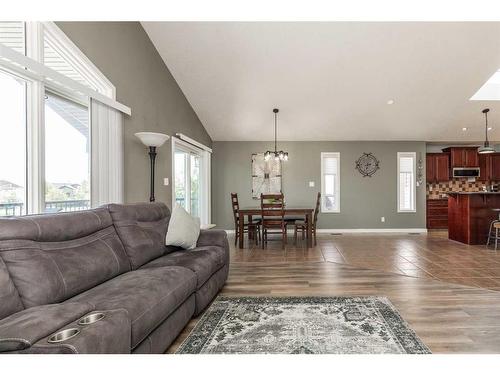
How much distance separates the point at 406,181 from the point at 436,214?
1370mm

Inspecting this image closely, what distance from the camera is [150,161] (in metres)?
4.20

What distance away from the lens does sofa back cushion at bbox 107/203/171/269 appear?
2.48 m

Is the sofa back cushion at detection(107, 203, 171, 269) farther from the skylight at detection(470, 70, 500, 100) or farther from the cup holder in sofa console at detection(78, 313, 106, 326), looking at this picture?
the skylight at detection(470, 70, 500, 100)

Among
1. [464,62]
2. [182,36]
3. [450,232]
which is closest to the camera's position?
[182,36]

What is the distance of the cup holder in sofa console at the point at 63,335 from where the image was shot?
1124 mm

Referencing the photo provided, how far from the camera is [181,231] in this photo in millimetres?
3002

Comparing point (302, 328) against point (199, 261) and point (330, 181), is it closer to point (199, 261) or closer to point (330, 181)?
point (199, 261)

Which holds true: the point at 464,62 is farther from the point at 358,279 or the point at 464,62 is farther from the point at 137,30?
the point at 137,30

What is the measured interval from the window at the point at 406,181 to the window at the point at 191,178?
4.79 m

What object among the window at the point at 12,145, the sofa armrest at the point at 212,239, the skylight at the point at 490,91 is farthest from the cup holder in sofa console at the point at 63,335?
the skylight at the point at 490,91

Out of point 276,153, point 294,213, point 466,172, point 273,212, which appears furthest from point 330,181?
point 466,172

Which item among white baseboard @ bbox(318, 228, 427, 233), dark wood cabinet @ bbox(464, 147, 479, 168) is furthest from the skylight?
white baseboard @ bbox(318, 228, 427, 233)
